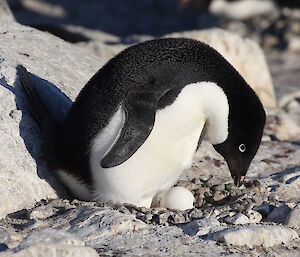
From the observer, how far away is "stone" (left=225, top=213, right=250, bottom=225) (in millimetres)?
4285


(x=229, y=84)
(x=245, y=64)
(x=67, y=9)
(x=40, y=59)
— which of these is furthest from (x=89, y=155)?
(x=67, y=9)

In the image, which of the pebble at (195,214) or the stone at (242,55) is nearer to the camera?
the pebble at (195,214)

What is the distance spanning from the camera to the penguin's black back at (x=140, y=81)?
448 centimetres

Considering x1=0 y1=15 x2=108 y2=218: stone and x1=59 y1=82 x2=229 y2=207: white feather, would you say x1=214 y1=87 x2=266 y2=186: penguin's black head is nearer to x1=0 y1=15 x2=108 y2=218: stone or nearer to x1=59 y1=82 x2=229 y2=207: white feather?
x1=59 y1=82 x2=229 y2=207: white feather

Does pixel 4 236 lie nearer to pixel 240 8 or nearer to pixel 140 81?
pixel 140 81

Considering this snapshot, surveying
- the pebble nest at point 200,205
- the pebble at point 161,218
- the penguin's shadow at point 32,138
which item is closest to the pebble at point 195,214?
the pebble nest at point 200,205

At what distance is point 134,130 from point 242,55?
3602 millimetres

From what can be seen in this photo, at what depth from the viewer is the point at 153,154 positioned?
4562 millimetres

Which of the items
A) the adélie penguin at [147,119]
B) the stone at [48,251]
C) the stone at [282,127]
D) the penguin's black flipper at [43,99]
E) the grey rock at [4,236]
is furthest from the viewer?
the stone at [282,127]

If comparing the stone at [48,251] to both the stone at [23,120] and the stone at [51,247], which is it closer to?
the stone at [51,247]

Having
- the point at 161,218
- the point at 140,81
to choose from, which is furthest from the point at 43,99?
the point at 161,218

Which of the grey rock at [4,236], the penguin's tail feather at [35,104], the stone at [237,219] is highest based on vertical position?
the penguin's tail feather at [35,104]

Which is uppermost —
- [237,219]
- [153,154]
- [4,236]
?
[153,154]

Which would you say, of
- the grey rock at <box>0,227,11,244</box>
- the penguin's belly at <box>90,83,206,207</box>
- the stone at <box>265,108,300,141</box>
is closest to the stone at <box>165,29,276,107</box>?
the stone at <box>265,108,300,141</box>
